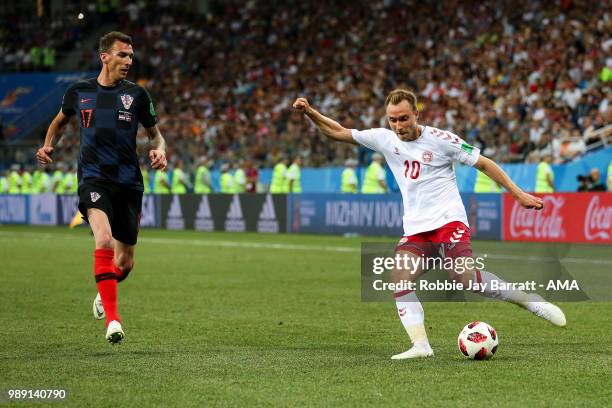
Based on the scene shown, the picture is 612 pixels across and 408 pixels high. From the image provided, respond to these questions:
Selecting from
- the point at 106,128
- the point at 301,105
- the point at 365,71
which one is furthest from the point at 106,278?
the point at 365,71

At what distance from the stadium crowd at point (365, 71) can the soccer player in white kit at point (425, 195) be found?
17.4m

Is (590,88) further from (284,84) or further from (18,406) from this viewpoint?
(18,406)

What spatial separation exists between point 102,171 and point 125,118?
18.6 inches

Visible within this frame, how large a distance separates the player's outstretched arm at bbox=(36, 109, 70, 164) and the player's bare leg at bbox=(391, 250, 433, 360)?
312 cm

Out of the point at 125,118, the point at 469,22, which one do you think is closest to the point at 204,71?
the point at 469,22

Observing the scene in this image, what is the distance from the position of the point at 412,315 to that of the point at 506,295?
0.74 meters

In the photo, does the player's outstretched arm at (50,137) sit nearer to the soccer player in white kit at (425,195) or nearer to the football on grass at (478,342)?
the soccer player in white kit at (425,195)

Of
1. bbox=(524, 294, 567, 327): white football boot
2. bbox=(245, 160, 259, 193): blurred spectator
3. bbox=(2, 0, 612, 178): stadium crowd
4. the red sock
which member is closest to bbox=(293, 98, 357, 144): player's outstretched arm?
bbox=(524, 294, 567, 327): white football boot

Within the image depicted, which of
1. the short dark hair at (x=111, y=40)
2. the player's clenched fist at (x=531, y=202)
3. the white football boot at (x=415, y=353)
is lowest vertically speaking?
the white football boot at (x=415, y=353)

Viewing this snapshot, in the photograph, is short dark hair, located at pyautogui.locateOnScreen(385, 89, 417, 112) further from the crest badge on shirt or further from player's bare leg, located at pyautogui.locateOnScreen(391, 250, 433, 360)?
the crest badge on shirt

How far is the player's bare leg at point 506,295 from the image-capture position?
7977 mm

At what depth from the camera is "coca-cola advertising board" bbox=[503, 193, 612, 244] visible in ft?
70.0

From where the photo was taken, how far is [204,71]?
139 feet

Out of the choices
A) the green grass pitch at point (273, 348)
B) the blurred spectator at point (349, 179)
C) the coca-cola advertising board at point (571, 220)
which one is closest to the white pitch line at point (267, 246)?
the green grass pitch at point (273, 348)
